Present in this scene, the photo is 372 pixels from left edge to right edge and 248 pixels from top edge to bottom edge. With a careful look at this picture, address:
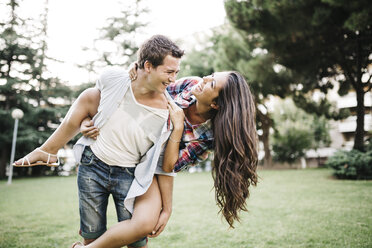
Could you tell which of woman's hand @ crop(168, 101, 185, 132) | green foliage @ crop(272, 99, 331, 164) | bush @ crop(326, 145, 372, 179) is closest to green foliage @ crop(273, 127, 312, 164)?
green foliage @ crop(272, 99, 331, 164)

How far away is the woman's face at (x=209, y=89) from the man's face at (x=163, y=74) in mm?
305

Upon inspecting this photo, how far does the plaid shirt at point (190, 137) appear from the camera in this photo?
2.60 meters

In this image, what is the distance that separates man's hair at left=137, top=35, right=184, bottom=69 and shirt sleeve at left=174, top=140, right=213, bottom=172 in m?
0.77

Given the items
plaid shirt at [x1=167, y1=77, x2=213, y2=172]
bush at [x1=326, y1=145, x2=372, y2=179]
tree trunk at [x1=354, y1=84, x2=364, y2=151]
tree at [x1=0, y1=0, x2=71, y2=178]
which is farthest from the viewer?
tree at [x1=0, y1=0, x2=71, y2=178]

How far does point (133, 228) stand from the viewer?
2.28 meters

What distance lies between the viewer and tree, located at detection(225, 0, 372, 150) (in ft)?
32.7

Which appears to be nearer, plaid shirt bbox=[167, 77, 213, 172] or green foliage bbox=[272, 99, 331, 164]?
plaid shirt bbox=[167, 77, 213, 172]

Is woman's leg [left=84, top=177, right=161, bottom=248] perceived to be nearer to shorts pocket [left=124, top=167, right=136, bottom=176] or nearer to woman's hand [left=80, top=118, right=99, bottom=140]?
shorts pocket [left=124, top=167, right=136, bottom=176]

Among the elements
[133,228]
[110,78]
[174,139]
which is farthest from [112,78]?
[133,228]

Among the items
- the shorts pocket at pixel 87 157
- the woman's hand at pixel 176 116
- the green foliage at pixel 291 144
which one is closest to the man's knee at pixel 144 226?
the shorts pocket at pixel 87 157

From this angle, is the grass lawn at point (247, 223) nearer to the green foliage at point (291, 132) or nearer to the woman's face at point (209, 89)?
the woman's face at point (209, 89)

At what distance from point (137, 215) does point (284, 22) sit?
394 inches

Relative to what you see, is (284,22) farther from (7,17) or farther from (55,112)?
(7,17)

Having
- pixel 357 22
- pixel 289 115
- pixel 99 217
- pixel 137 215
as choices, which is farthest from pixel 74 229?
pixel 289 115
